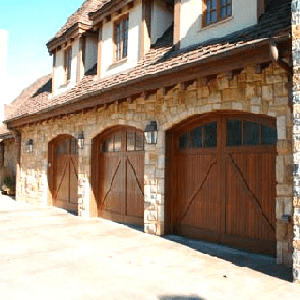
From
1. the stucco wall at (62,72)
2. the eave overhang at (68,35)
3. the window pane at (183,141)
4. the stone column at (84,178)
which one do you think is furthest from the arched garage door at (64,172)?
the window pane at (183,141)

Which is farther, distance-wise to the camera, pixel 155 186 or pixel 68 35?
pixel 68 35

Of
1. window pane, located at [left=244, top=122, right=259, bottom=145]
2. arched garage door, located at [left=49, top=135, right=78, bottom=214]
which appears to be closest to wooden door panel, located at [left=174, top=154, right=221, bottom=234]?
window pane, located at [left=244, top=122, right=259, bottom=145]

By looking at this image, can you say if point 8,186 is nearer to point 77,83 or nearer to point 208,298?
point 77,83

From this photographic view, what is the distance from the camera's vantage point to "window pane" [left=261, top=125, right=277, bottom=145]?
594 cm

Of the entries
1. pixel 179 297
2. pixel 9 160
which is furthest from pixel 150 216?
pixel 9 160

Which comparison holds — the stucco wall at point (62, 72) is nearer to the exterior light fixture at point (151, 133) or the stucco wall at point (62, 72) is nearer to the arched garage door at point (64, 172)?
the arched garage door at point (64, 172)

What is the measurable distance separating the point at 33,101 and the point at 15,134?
173cm

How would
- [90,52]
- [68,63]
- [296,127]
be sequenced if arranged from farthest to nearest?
[68,63] < [90,52] < [296,127]

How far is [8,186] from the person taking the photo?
1620 cm

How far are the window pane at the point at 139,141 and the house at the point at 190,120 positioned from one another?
0.13 feet

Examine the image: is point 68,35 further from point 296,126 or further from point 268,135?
point 296,126

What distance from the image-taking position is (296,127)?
467 centimetres

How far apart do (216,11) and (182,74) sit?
5.73ft

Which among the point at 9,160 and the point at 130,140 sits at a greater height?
the point at 130,140
